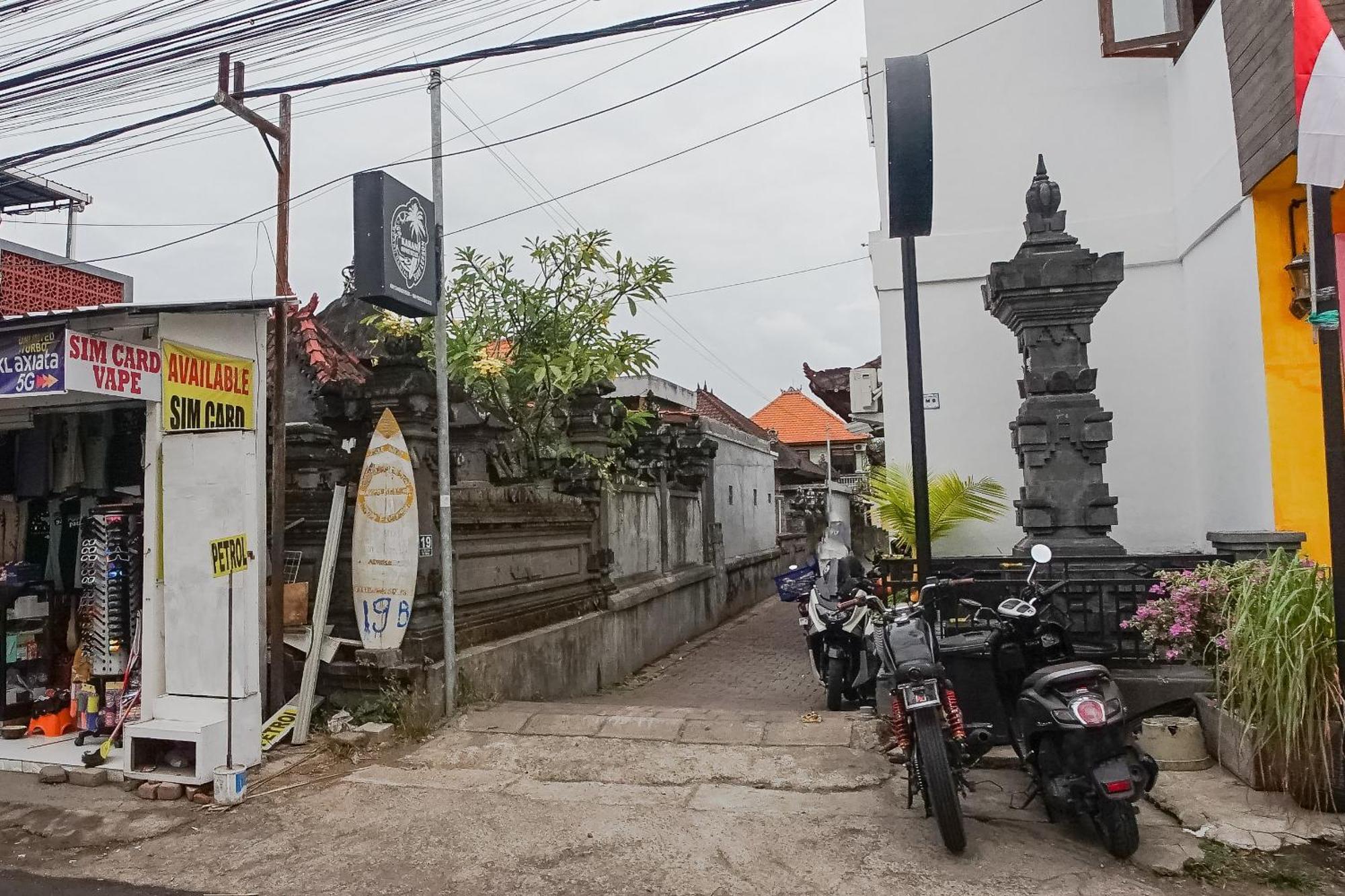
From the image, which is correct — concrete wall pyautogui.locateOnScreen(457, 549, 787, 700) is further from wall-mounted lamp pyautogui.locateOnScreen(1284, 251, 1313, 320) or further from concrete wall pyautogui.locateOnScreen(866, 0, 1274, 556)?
wall-mounted lamp pyautogui.locateOnScreen(1284, 251, 1313, 320)

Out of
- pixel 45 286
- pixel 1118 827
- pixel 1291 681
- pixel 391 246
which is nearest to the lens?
pixel 1118 827

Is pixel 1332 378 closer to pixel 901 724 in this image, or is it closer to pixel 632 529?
pixel 901 724

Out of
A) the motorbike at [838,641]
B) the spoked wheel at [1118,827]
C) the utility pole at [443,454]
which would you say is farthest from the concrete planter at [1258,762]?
the utility pole at [443,454]

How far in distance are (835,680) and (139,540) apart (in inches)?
199

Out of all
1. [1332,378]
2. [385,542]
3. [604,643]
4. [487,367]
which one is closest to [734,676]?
[604,643]

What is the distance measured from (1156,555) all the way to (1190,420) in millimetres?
3146

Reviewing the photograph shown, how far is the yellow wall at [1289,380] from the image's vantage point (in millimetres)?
6449

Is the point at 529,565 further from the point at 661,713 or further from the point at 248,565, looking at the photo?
the point at 248,565

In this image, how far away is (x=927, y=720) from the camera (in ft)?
12.4

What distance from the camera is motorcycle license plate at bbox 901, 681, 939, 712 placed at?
3.76 meters

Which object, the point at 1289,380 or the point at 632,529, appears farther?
the point at 632,529

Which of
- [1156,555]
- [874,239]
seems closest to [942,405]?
[874,239]

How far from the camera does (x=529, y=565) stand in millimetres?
8062

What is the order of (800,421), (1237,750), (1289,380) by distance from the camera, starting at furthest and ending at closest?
(800,421)
(1289,380)
(1237,750)
